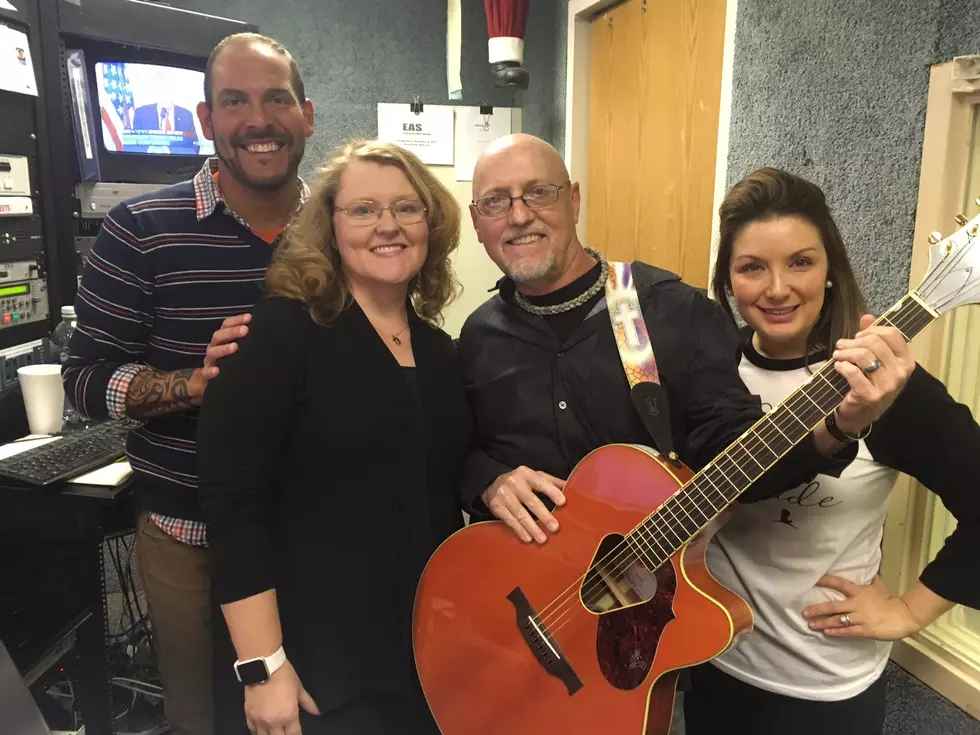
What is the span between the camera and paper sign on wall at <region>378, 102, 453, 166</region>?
114 inches

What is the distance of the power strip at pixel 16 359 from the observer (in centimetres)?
177

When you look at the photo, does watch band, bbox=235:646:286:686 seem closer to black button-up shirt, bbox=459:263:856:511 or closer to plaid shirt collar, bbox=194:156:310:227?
black button-up shirt, bbox=459:263:856:511

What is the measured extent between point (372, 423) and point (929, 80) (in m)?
1.11

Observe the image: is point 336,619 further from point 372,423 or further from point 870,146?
point 870,146

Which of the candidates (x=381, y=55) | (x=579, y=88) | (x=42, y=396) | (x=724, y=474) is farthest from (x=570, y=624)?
(x=381, y=55)

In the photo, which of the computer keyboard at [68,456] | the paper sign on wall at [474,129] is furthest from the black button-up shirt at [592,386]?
the paper sign on wall at [474,129]

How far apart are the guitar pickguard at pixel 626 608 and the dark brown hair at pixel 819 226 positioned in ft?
1.48

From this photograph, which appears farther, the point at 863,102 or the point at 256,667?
the point at 863,102

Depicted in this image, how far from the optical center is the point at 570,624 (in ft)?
3.67

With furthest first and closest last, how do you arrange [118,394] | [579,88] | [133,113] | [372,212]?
[579,88], [133,113], [118,394], [372,212]

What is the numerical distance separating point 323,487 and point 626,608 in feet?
1.62

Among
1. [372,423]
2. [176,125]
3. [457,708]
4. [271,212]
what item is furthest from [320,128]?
[457,708]

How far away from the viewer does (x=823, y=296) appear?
114 centimetres

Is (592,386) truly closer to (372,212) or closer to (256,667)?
(372,212)
